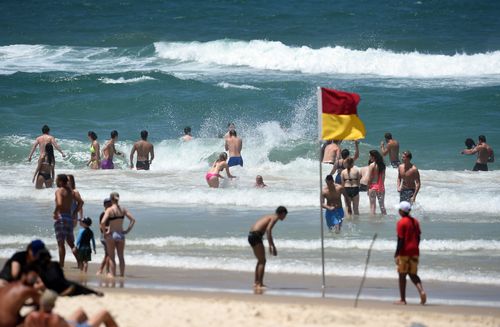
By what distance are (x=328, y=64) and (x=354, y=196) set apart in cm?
2038

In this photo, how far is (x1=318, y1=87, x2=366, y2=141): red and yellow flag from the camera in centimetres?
1191

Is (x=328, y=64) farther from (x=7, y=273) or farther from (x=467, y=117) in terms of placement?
(x=7, y=273)

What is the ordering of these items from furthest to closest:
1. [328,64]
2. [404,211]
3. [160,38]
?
[160,38] < [328,64] < [404,211]

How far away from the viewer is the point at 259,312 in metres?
10.7

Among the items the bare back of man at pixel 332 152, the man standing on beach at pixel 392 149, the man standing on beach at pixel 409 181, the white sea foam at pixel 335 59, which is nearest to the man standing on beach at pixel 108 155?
the bare back of man at pixel 332 152

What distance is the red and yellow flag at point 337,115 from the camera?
11.9m

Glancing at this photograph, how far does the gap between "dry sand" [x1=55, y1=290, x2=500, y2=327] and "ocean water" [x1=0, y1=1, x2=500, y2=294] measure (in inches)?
77.4

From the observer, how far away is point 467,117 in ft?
97.2

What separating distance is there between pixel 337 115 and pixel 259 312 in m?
2.72

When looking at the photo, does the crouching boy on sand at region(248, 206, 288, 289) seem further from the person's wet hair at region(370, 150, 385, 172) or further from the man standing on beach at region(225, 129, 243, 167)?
the man standing on beach at region(225, 129, 243, 167)

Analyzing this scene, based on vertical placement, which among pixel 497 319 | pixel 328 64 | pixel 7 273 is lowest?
pixel 497 319

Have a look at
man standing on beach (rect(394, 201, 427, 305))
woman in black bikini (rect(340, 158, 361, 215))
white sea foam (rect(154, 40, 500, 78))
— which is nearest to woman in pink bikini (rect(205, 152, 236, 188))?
woman in black bikini (rect(340, 158, 361, 215))

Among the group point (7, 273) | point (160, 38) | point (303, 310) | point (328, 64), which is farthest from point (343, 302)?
point (160, 38)

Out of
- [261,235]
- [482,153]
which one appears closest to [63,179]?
[261,235]
